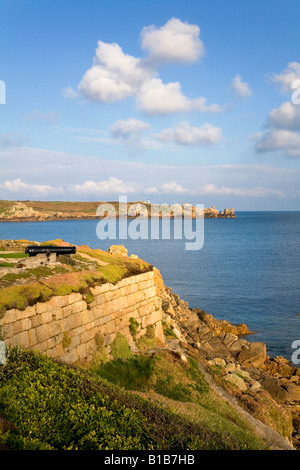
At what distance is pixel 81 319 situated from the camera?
579 inches

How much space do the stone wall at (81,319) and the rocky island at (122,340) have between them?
1.4 inches

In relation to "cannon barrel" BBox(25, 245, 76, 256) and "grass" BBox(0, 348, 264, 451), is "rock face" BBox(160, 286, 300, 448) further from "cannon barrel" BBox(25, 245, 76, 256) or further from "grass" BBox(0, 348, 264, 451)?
"grass" BBox(0, 348, 264, 451)

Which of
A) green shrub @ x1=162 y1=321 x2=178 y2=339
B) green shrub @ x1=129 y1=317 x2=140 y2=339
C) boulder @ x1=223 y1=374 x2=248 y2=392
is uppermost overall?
green shrub @ x1=129 y1=317 x2=140 y2=339

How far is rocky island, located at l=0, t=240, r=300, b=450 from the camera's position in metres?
12.7

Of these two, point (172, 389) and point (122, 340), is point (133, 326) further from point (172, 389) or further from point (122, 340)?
point (172, 389)

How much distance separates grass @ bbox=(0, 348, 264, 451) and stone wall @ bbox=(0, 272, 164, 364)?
7.67ft

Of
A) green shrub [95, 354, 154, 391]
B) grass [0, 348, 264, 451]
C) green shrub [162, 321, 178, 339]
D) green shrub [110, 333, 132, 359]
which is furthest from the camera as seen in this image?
green shrub [162, 321, 178, 339]

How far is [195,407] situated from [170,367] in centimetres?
289

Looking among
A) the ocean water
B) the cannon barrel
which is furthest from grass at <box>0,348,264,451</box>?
the ocean water

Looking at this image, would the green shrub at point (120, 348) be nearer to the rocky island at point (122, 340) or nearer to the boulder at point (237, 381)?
the rocky island at point (122, 340)

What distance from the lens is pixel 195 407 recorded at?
13.1 metres

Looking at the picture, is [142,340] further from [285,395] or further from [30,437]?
[30,437]

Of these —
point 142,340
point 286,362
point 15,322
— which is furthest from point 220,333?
point 15,322

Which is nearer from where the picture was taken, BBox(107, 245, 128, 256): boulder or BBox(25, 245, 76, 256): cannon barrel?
BBox(25, 245, 76, 256): cannon barrel
